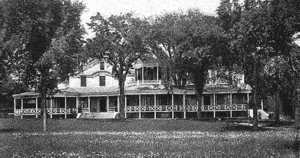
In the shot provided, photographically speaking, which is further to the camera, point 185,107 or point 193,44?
point 185,107

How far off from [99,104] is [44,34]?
3125cm

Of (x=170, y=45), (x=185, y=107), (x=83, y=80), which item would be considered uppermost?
(x=170, y=45)

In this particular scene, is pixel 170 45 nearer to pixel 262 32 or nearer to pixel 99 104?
pixel 99 104

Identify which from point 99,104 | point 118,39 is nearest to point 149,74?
point 99,104

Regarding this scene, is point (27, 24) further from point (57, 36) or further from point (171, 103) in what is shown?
point (171, 103)

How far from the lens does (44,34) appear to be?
36.3m

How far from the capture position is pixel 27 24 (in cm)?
3550

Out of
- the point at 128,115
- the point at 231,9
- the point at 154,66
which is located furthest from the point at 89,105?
the point at 231,9

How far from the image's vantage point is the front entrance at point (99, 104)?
66.7m

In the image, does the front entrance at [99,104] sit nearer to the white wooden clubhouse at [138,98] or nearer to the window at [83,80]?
the white wooden clubhouse at [138,98]

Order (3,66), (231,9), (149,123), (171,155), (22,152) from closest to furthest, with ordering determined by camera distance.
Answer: (171,155) < (22,152) < (3,66) < (231,9) < (149,123)

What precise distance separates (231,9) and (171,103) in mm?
28643

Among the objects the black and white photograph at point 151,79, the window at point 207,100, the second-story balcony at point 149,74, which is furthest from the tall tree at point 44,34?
the window at point 207,100

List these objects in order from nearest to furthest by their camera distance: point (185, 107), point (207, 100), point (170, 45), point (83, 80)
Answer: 1. point (185, 107)
2. point (170, 45)
3. point (207, 100)
4. point (83, 80)
